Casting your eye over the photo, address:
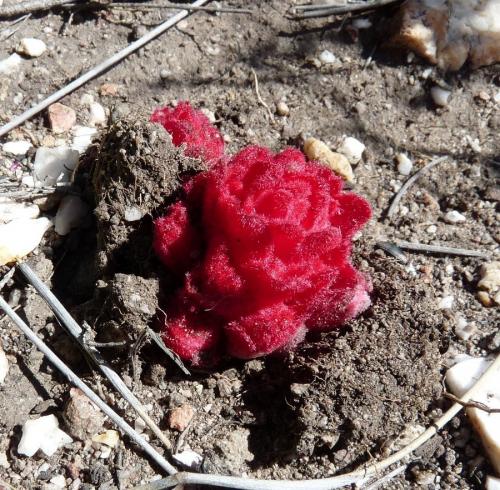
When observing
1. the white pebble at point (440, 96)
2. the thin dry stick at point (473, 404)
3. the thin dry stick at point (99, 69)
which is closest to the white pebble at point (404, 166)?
the white pebble at point (440, 96)

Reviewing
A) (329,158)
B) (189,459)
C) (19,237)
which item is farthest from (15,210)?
(329,158)

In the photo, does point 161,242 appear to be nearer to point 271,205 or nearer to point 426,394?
point 271,205

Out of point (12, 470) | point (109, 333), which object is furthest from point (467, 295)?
point (12, 470)

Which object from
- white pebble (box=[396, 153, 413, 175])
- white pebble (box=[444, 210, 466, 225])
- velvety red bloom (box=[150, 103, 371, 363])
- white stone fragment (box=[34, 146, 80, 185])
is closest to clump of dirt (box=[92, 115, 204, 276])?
velvety red bloom (box=[150, 103, 371, 363])

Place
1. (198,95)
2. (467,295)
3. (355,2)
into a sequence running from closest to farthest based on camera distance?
(467,295)
(198,95)
(355,2)

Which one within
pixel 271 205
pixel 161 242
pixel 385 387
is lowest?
pixel 385 387

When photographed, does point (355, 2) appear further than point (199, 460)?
Yes

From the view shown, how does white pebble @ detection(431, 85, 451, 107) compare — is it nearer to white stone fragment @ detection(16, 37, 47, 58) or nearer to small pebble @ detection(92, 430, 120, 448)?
white stone fragment @ detection(16, 37, 47, 58)
